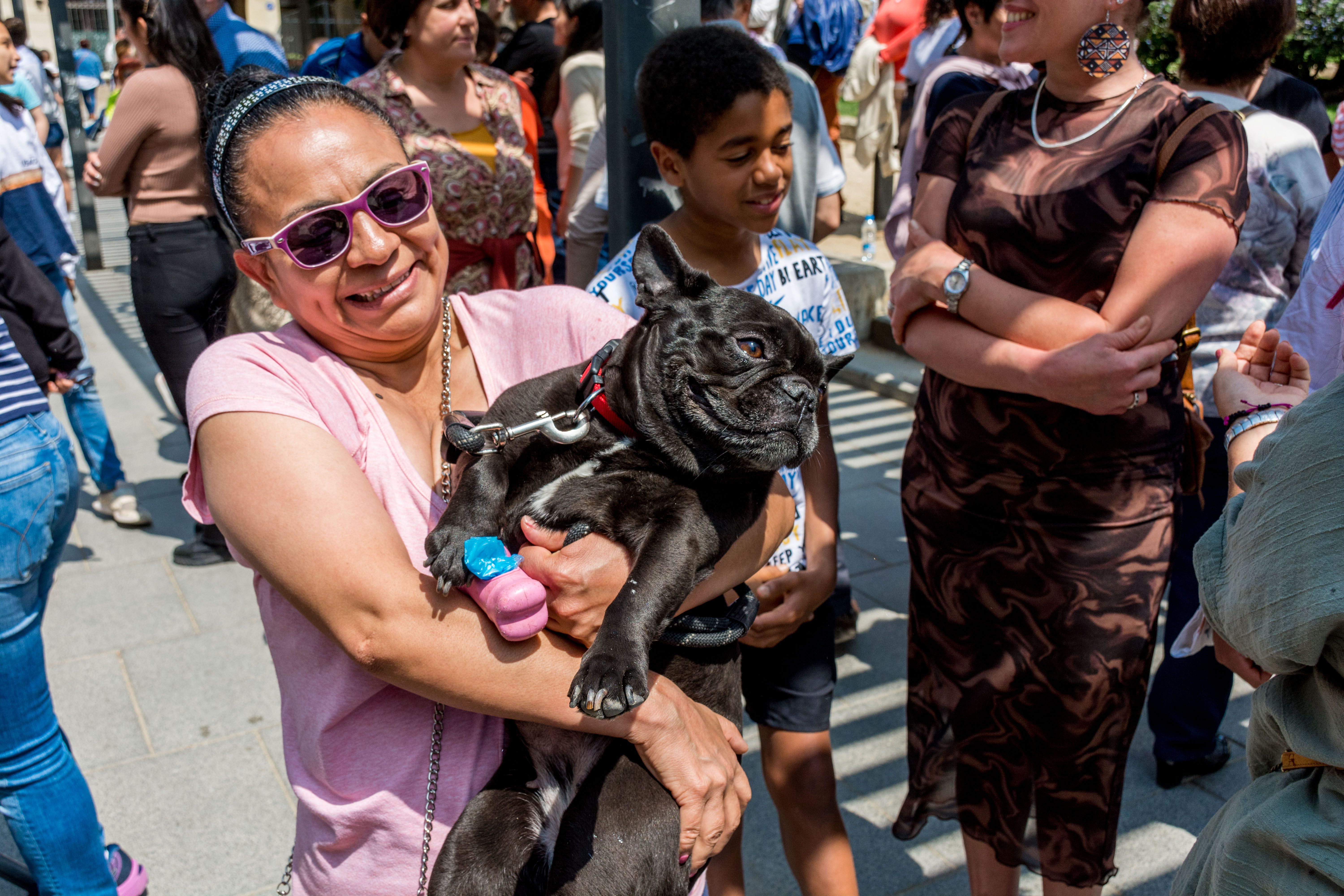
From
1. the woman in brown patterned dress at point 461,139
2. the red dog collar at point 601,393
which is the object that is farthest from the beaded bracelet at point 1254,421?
the woman in brown patterned dress at point 461,139

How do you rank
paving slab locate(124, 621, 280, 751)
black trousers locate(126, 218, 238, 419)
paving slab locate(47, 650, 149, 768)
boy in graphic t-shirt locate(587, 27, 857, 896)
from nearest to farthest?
boy in graphic t-shirt locate(587, 27, 857, 896) → paving slab locate(47, 650, 149, 768) → paving slab locate(124, 621, 280, 751) → black trousers locate(126, 218, 238, 419)

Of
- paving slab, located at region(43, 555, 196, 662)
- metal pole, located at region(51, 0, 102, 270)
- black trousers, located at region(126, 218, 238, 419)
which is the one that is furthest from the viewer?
metal pole, located at region(51, 0, 102, 270)

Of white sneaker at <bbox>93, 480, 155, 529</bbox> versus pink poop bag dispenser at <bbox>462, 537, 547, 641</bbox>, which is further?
white sneaker at <bbox>93, 480, 155, 529</bbox>

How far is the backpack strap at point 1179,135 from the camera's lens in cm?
240

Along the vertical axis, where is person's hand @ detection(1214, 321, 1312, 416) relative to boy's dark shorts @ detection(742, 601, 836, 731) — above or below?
above

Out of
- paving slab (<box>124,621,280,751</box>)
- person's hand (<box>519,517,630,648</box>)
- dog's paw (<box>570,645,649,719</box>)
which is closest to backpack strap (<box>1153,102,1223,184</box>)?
person's hand (<box>519,517,630,648</box>)

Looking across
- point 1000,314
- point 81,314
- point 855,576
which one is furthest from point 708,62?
point 81,314

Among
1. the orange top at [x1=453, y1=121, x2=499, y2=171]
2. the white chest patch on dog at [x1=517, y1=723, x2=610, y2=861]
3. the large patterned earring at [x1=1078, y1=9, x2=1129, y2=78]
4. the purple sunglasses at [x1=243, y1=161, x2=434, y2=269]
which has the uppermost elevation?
the large patterned earring at [x1=1078, y1=9, x2=1129, y2=78]

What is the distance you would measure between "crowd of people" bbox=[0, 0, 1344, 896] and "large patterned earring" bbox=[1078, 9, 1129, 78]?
0.01 meters

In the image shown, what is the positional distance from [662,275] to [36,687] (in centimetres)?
216

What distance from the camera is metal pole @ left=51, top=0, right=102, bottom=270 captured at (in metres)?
12.9

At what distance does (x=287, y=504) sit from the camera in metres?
1.61

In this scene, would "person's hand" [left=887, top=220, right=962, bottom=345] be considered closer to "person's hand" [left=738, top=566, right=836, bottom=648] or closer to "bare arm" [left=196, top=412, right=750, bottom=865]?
"person's hand" [left=738, top=566, right=836, bottom=648]

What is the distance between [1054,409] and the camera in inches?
102
